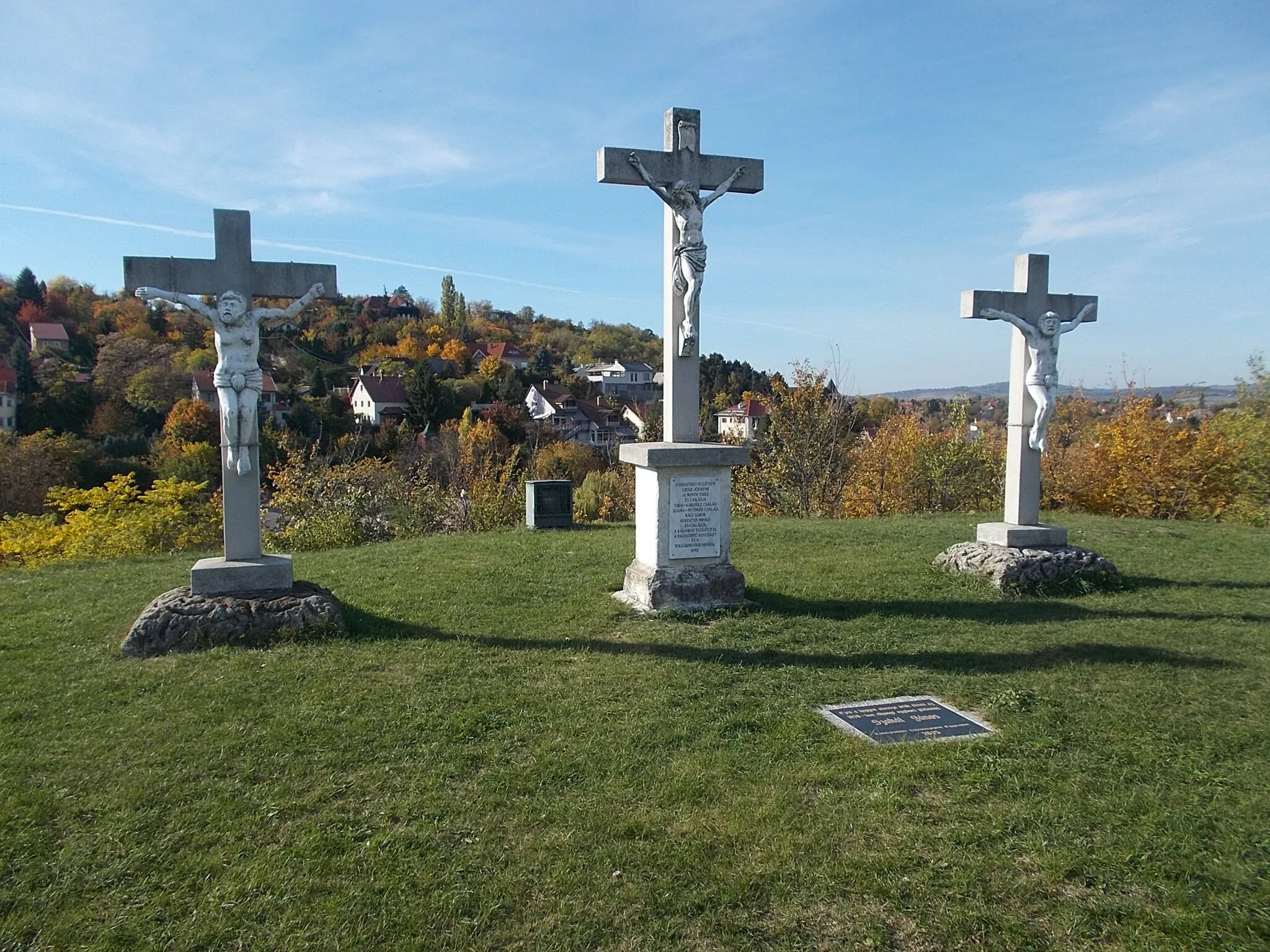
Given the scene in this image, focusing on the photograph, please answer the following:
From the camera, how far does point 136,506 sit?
14.8 m

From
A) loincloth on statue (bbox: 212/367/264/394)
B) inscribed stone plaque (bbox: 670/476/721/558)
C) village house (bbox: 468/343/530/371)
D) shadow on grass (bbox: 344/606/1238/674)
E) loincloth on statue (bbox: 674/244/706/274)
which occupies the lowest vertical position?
shadow on grass (bbox: 344/606/1238/674)

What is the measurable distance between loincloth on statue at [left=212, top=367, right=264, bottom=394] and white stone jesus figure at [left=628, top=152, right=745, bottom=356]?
145 inches

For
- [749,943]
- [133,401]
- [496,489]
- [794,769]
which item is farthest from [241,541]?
[133,401]

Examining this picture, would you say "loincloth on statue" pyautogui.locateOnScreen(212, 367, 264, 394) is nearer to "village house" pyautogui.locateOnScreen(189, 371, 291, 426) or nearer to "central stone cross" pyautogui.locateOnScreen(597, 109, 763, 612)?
"central stone cross" pyautogui.locateOnScreen(597, 109, 763, 612)

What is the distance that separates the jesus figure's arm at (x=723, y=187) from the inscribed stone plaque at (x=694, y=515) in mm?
2600

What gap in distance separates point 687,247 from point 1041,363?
425cm

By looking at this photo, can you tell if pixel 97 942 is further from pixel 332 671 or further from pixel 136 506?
pixel 136 506

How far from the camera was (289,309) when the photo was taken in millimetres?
6805

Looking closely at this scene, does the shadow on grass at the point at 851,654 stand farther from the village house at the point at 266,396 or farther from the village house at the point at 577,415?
the village house at the point at 577,415

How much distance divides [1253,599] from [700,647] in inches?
233

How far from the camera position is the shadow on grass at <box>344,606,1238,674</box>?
603 cm

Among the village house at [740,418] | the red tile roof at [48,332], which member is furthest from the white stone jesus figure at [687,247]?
the red tile roof at [48,332]

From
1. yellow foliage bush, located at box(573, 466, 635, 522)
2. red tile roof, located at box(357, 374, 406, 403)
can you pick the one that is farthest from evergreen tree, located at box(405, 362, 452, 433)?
yellow foliage bush, located at box(573, 466, 635, 522)

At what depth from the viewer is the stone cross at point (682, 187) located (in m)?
7.62
